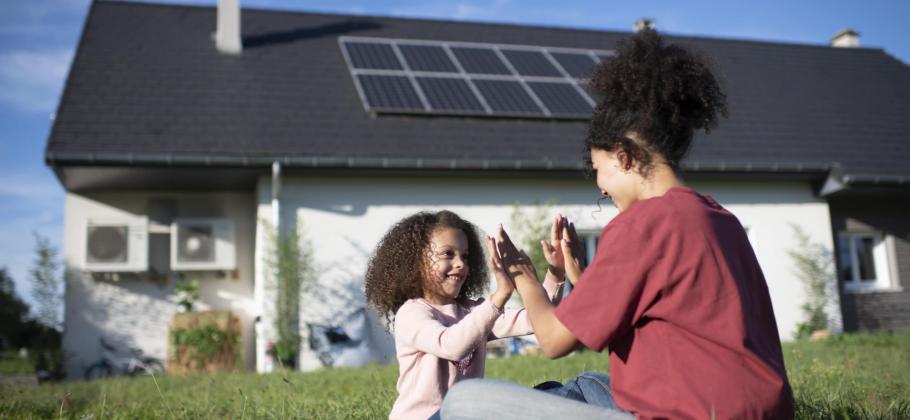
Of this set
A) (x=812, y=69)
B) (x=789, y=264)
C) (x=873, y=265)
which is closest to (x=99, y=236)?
(x=789, y=264)

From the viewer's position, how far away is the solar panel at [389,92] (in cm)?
980

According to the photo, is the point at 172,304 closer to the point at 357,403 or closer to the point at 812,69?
the point at 357,403

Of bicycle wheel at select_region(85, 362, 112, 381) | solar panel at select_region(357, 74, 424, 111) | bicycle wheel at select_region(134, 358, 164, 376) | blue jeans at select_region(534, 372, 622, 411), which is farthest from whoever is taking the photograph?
solar panel at select_region(357, 74, 424, 111)

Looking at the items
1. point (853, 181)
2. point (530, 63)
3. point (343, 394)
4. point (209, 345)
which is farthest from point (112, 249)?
point (853, 181)

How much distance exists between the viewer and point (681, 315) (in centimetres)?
160

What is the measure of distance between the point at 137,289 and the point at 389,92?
3907 mm

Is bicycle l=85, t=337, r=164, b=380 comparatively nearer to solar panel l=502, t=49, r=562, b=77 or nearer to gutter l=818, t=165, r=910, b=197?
solar panel l=502, t=49, r=562, b=77

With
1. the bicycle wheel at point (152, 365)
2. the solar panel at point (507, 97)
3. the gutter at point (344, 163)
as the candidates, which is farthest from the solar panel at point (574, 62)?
the bicycle wheel at point (152, 365)

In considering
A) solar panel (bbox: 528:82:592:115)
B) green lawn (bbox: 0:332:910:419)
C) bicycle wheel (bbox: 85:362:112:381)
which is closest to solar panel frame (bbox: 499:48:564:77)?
solar panel (bbox: 528:82:592:115)

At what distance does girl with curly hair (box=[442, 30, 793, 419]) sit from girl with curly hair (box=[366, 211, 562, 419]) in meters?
0.33

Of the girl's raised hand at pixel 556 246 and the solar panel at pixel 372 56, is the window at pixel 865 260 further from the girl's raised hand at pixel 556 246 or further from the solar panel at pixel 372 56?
the girl's raised hand at pixel 556 246

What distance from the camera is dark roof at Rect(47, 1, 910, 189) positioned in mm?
8836

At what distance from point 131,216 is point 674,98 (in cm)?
881

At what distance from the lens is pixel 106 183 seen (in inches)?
362
